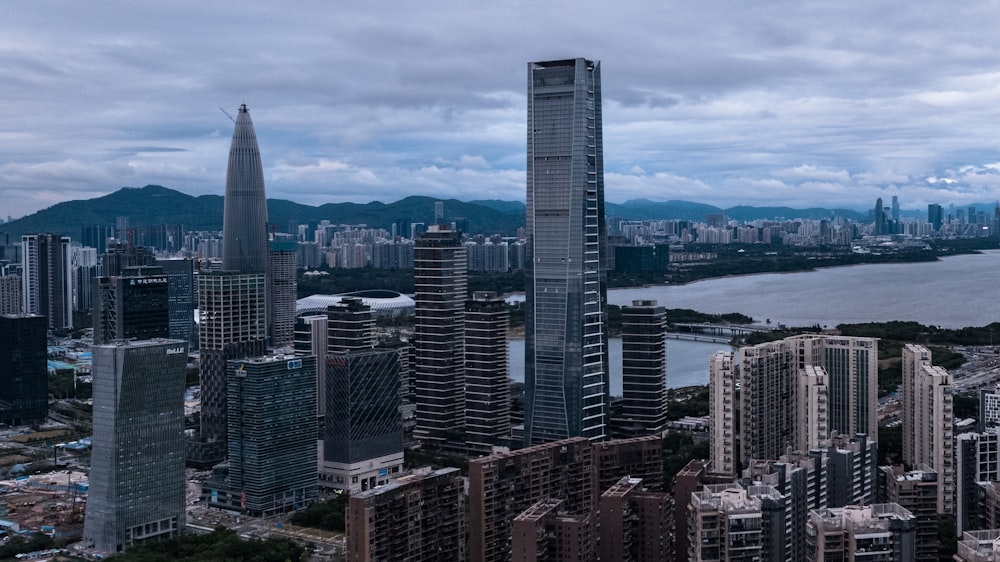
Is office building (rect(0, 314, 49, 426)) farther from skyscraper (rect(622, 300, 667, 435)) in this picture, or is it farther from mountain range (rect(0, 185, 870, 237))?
mountain range (rect(0, 185, 870, 237))

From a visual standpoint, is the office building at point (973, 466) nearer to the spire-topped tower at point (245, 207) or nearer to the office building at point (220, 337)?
the office building at point (220, 337)

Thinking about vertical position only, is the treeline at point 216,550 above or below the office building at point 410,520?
below

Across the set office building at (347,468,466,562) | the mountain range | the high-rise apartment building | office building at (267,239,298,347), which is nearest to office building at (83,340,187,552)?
office building at (347,468,466,562)

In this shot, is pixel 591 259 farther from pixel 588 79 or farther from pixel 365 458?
pixel 365 458

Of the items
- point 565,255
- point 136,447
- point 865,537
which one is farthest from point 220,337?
point 865,537

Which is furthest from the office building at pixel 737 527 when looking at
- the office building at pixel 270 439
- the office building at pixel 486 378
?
the office building at pixel 486 378

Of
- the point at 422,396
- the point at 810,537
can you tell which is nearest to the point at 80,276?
the point at 422,396

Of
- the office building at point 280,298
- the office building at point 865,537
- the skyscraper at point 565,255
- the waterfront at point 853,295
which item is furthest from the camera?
the waterfront at point 853,295
